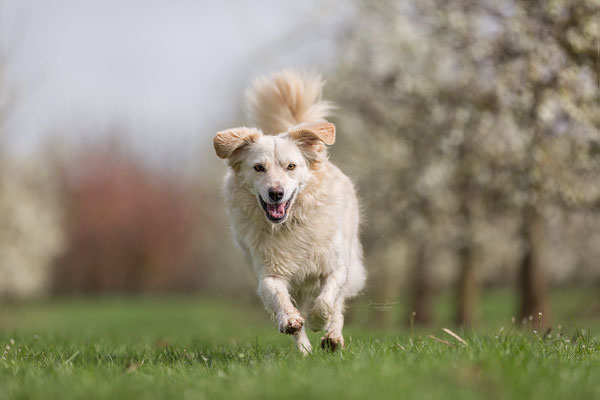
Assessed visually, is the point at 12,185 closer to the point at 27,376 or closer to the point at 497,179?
the point at 497,179

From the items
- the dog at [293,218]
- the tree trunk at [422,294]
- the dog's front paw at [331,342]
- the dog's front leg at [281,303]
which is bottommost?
the tree trunk at [422,294]

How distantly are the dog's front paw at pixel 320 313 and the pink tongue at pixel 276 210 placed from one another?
70 cm

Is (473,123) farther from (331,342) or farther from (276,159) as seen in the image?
(331,342)

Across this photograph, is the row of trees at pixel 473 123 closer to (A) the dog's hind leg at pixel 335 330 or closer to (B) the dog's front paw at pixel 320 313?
(A) the dog's hind leg at pixel 335 330

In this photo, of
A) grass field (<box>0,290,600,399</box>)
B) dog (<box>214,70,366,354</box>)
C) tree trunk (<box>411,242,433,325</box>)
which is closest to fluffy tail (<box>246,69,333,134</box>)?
dog (<box>214,70,366,354</box>)

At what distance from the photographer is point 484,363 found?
3367 mm

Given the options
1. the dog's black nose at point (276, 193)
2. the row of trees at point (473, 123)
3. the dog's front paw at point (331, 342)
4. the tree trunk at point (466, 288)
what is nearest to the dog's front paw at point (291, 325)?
the dog's front paw at point (331, 342)

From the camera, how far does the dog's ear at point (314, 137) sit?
504cm

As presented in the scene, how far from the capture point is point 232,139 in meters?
5.02

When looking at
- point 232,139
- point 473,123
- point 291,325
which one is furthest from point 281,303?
point 473,123

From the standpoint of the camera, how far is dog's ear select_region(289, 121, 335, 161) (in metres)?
5.04

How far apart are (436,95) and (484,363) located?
722 cm

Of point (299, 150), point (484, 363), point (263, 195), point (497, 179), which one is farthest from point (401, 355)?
point (497, 179)

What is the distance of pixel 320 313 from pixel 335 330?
0.16m
